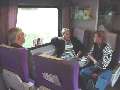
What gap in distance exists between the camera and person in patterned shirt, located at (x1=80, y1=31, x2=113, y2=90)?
3158 mm

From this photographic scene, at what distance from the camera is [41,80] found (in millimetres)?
2318

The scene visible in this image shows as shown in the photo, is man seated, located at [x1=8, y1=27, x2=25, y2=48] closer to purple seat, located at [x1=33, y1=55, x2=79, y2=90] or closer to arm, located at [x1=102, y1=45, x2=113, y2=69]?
purple seat, located at [x1=33, y1=55, x2=79, y2=90]

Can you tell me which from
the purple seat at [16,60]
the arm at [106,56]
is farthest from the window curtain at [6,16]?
Result: the arm at [106,56]

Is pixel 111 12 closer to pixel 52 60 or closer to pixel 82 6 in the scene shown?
pixel 82 6

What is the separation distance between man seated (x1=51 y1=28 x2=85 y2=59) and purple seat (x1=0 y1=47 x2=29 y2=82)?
943mm

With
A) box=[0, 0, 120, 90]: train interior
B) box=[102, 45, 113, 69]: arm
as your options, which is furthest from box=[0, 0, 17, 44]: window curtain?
box=[102, 45, 113, 69]: arm

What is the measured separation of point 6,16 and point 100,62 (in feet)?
4.35

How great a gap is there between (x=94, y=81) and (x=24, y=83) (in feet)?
3.50

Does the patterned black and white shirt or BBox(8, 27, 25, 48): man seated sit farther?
the patterned black and white shirt

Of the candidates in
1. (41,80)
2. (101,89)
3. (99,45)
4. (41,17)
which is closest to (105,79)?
(101,89)

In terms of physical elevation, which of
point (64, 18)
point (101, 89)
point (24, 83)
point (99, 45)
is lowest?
point (101, 89)

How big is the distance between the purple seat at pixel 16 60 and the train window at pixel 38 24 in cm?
90

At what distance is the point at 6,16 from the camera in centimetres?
309

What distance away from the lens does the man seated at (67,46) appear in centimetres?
342
